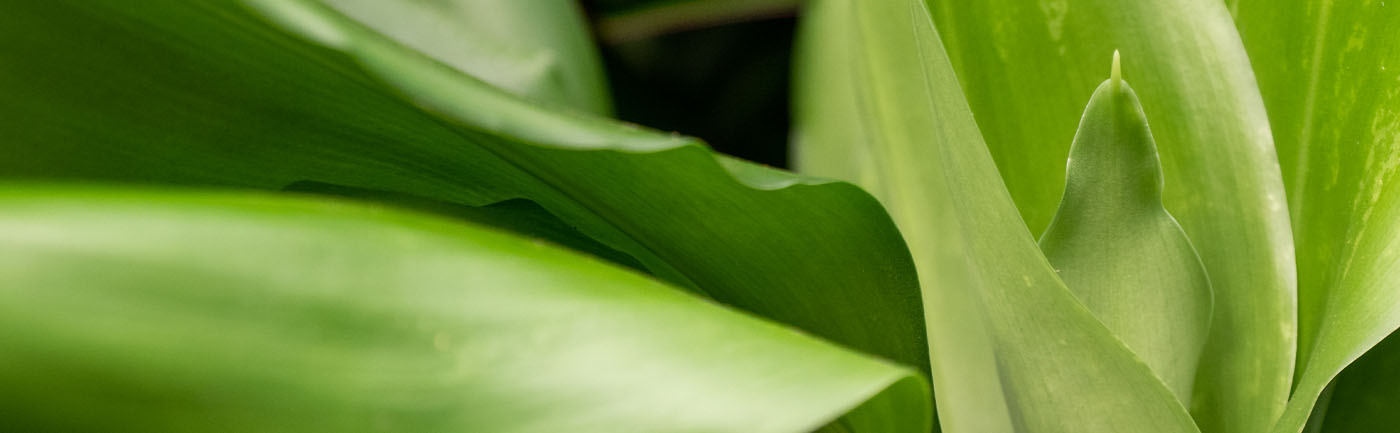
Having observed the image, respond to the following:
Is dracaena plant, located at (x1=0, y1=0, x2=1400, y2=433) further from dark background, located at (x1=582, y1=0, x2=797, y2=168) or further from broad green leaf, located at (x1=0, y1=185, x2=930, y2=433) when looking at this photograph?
dark background, located at (x1=582, y1=0, x2=797, y2=168)

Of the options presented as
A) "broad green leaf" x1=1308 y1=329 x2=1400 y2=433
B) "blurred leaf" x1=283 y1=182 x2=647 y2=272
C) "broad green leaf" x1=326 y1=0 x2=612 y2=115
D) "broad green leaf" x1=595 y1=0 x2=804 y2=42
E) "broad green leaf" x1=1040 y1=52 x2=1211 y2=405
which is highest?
"broad green leaf" x1=595 y1=0 x2=804 y2=42

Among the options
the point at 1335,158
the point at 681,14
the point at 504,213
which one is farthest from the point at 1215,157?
the point at 681,14

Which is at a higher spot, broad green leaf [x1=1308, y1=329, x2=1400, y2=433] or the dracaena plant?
the dracaena plant

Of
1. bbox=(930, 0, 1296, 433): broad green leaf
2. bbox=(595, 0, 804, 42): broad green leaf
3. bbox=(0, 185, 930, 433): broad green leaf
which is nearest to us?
bbox=(0, 185, 930, 433): broad green leaf

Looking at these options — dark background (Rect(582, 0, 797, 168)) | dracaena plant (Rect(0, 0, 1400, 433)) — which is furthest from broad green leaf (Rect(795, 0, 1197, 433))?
dark background (Rect(582, 0, 797, 168))

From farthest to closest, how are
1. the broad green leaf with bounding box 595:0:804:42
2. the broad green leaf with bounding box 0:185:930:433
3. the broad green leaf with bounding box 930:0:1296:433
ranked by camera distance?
the broad green leaf with bounding box 595:0:804:42 < the broad green leaf with bounding box 930:0:1296:433 < the broad green leaf with bounding box 0:185:930:433

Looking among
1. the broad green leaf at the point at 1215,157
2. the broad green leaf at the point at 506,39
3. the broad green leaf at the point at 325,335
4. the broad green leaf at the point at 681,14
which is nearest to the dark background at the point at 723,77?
the broad green leaf at the point at 681,14

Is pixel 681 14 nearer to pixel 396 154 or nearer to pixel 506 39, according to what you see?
pixel 506 39

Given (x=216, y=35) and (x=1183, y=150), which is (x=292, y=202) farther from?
(x=1183, y=150)
